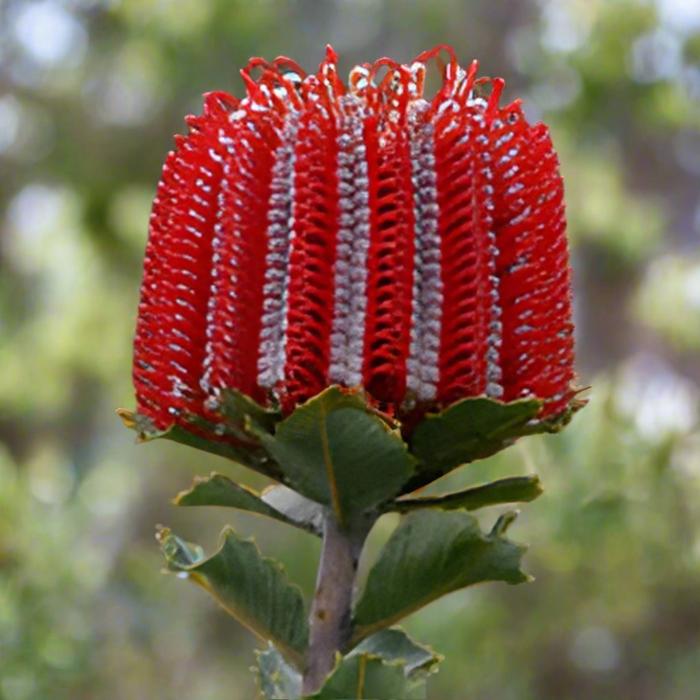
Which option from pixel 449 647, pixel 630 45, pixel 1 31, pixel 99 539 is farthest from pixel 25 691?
pixel 1 31

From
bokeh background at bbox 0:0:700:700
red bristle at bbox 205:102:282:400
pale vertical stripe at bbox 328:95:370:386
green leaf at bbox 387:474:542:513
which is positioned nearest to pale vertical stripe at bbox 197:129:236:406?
red bristle at bbox 205:102:282:400

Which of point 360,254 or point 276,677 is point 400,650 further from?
point 360,254

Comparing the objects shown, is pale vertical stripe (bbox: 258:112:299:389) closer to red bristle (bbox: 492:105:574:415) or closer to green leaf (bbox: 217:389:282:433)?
green leaf (bbox: 217:389:282:433)

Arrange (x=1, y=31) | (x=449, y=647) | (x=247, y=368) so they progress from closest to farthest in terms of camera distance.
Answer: (x=247, y=368) < (x=449, y=647) < (x=1, y=31)

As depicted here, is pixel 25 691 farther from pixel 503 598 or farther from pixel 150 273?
pixel 150 273

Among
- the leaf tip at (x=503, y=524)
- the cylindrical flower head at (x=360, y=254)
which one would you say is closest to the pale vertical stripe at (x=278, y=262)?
the cylindrical flower head at (x=360, y=254)

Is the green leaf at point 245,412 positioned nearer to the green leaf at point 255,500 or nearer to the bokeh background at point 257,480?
the green leaf at point 255,500
